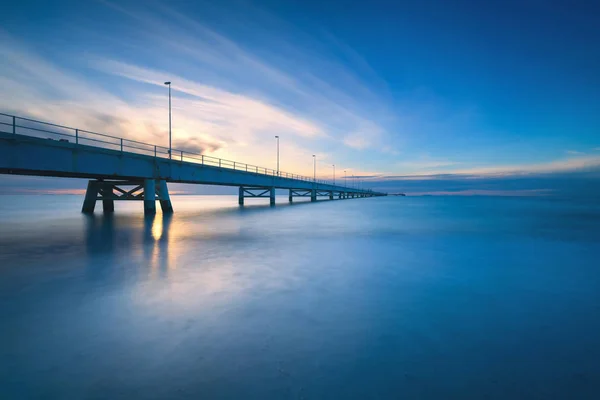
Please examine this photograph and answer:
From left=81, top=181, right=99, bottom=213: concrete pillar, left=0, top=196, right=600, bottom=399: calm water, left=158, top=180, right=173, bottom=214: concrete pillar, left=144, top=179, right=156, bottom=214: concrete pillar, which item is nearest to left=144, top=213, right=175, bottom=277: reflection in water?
left=0, top=196, right=600, bottom=399: calm water

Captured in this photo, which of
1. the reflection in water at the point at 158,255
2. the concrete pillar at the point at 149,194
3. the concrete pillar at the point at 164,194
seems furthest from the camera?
the concrete pillar at the point at 164,194

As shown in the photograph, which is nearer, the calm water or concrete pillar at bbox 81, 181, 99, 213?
the calm water

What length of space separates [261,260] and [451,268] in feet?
18.7

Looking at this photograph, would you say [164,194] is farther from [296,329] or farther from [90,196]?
[296,329]

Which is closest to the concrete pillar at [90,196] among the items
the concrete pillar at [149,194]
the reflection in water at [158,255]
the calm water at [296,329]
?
the concrete pillar at [149,194]

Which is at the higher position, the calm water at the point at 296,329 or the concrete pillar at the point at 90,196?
the concrete pillar at the point at 90,196

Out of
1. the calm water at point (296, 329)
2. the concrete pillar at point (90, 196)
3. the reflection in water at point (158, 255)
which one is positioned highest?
the concrete pillar at point (90, 196)

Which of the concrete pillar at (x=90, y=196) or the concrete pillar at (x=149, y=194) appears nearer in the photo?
the concrete pillar at (x=149, y=194)

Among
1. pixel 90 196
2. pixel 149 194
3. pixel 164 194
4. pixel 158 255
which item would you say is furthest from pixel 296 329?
pixel 90 196

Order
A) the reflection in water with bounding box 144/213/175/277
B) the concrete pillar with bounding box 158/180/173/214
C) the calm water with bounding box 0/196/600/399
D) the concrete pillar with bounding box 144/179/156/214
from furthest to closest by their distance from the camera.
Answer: the concrete pillar with bounding box 158/180/173/214
the concrete pillar with bounding box 144/179/156/214
the reflection in water with bounding box 144/213/175/277
the calm water with bounding box 0/196/600/399

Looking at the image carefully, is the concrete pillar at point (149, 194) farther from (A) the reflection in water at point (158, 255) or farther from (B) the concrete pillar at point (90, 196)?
(A) the reflection in water at point (158, 255)

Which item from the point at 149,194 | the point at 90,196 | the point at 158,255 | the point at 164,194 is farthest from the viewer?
the point at 90,196

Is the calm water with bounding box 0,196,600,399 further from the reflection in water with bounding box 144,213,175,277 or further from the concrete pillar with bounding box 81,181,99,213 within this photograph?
the concrete pillar with bounding box 81,181,99,213

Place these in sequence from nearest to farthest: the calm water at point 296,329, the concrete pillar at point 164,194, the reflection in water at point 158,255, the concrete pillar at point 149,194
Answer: the calm water at point 296,329 → the reflection in water at point 158,255 → the concrete pillar at point 149,194 → the concrete pillar at point 164,194
